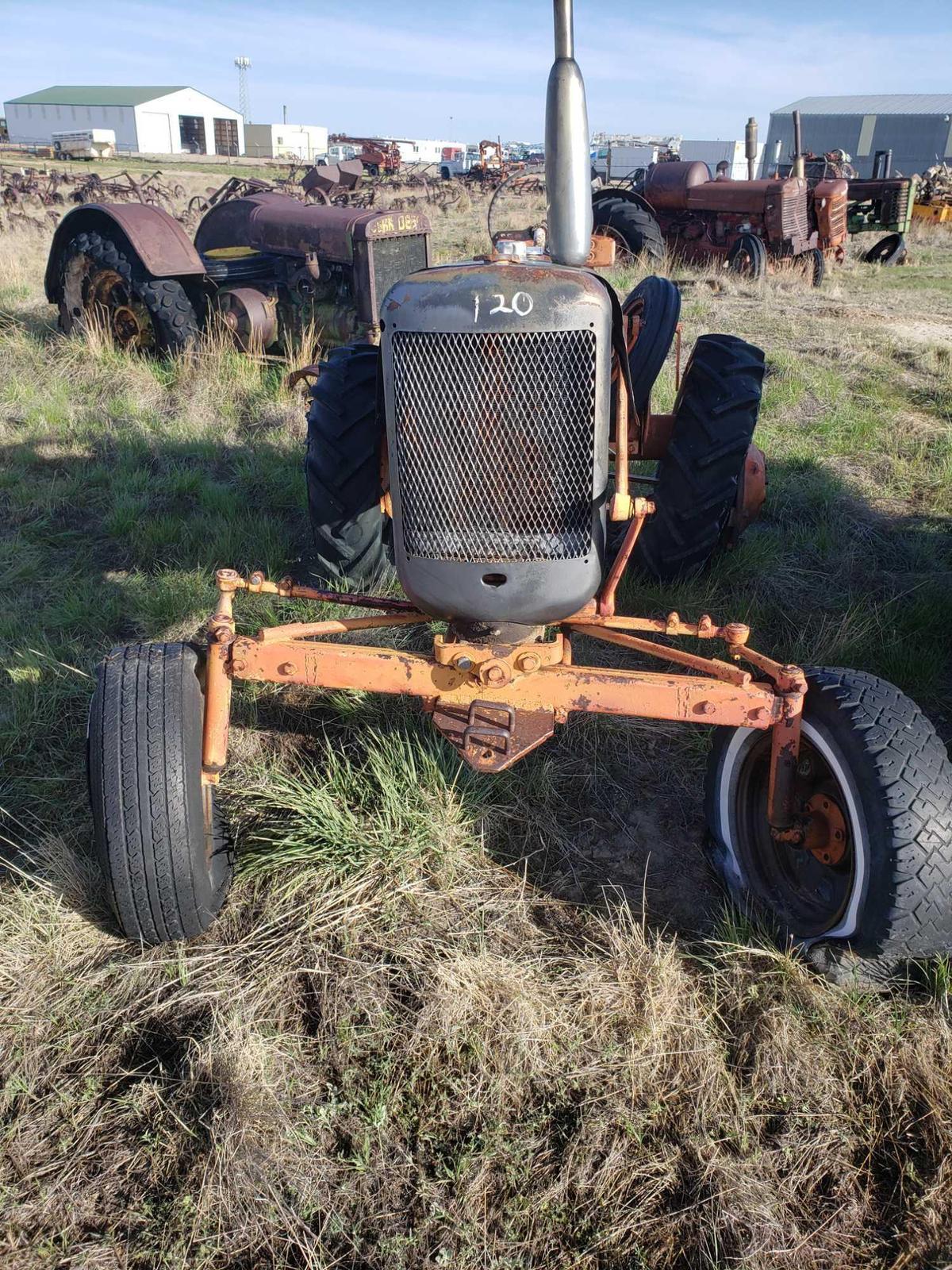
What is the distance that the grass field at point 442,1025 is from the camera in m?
1.82

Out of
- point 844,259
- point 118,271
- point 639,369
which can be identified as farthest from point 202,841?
point 844,259

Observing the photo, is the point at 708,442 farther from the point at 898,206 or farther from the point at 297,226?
the point at 898,206

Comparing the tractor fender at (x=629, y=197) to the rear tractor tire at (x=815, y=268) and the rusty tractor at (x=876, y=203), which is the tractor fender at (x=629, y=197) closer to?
the rear tractor tire at (x=815, y=268)

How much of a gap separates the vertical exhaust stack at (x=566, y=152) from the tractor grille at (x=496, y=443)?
56 cm

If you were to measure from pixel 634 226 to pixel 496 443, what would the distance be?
33.8ft

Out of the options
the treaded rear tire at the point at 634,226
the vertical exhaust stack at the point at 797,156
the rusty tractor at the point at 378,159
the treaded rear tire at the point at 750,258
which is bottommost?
the treaded rear tire at the point at 750,258

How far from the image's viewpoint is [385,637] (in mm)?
3781


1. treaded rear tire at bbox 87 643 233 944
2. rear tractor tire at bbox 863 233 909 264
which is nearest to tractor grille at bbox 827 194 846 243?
rear tractor tire at bbox 863 233 909 264

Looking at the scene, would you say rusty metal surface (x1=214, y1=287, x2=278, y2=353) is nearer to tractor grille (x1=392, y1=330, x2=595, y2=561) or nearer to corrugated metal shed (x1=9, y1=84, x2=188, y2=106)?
tractor grille (x1=392, y1=330, x2=595, y2=561)

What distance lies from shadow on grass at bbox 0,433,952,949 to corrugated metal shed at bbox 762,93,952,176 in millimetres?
46318

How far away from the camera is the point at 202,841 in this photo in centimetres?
234

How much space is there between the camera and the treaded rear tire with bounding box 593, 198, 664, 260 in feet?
37.0

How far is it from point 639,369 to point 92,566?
8.96 feet

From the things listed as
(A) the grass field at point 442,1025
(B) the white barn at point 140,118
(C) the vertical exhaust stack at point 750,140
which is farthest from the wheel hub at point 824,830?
(B) the white barn at point 140,118
